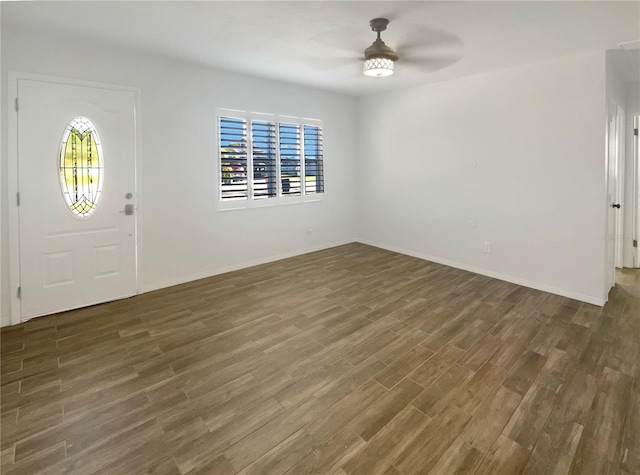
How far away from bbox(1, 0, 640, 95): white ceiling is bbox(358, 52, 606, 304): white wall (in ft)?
1.36

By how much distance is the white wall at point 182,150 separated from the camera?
3277 millimetres

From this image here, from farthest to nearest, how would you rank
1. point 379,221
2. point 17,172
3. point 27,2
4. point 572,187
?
point 379,221
point 572,187
point 17,172
point 27,2

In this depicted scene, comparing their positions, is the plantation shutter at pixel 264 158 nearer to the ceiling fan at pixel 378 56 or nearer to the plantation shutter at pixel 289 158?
the plantation shutter at pixel 289 158

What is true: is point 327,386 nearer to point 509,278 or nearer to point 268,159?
point 509,278

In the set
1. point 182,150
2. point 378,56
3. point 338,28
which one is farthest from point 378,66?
point 182,150

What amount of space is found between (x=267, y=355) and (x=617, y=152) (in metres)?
4.94

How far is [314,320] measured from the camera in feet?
10.7

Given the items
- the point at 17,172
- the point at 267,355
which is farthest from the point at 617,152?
the point at 17,172

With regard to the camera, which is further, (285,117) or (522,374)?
(285,117)

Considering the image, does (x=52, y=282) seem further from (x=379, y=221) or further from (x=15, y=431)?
(x=379, y=221)

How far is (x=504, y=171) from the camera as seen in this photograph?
4234 mm

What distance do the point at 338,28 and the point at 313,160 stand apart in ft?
9.30

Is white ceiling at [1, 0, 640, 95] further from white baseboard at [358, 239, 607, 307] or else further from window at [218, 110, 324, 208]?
white baseboard at [358, 239, 607, 307]

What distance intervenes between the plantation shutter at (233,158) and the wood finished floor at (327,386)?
1.61 m
